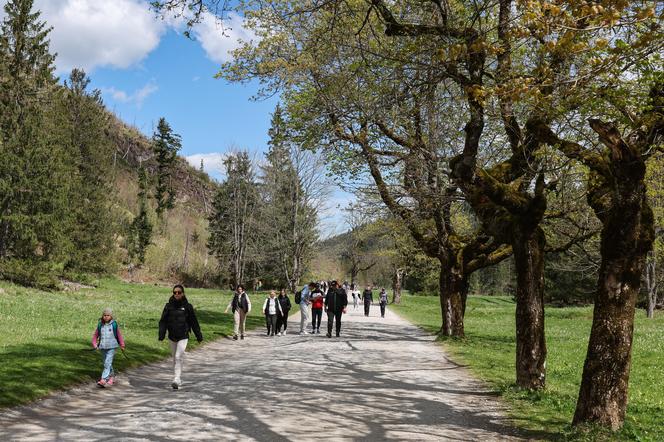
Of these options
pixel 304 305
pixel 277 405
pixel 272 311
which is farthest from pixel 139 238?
pixel 277 405

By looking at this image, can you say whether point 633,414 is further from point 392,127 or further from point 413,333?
point 413,333

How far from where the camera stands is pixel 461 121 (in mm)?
14773

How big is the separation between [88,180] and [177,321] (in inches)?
1965

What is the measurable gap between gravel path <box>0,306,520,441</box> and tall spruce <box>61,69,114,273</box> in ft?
121

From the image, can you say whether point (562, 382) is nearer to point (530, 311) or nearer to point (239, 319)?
point (530, 311)

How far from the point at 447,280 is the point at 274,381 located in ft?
35.6

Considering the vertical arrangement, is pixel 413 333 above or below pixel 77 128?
below

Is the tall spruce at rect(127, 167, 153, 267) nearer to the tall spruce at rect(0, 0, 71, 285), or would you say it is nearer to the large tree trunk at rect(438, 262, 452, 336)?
the tall spruce at rect(0, 0, 71, 285)

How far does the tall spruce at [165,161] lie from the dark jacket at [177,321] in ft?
252

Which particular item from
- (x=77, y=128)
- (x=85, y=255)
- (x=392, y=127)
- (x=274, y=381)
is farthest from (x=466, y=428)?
(x=77, y=128)

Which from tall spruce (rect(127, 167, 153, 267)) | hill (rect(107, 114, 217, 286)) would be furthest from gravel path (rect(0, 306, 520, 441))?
tall spruce (rect(127, 167, 153, 267))

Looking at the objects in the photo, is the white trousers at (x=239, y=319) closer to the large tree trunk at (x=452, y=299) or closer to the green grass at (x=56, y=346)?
the green grass at (x=56, y=346)

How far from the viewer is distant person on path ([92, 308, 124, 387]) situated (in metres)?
9.77

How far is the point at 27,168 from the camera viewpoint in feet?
127
